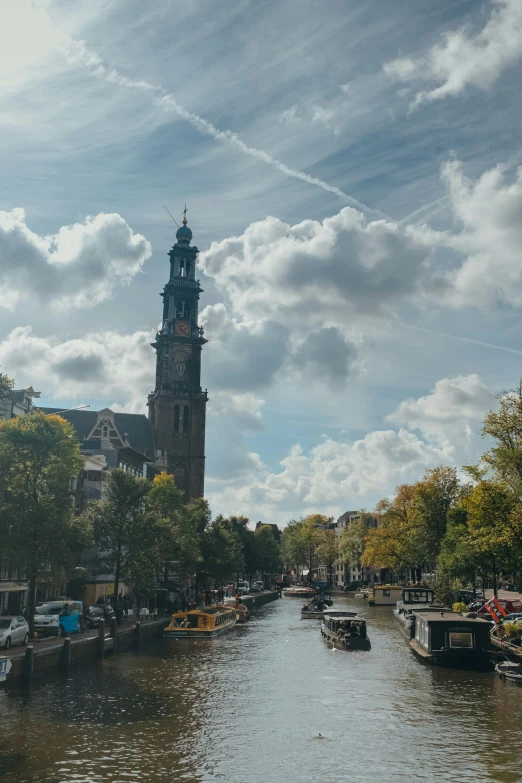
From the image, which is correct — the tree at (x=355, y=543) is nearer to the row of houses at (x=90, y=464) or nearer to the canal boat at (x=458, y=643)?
the row of houses at (x=90, y=464)

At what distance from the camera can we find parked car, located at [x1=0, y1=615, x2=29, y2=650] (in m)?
43.8

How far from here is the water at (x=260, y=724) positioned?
26.8 m

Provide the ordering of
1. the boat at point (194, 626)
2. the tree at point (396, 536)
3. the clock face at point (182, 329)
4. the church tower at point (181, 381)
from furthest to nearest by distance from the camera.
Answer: the clock face at point (182, 329)
the church tower at point (181, 381)
the tree at point (396, 536)
the boat at point (194, 626)

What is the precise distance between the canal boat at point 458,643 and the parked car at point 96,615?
25637 millimetres

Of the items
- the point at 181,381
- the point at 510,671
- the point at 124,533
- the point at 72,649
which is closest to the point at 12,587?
the point at 124,533

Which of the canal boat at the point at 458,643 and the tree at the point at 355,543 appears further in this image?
the tree at the point at 355,543

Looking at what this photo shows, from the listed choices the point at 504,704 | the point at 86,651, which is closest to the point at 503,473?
the point at 504,704

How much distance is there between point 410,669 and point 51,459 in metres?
27.1

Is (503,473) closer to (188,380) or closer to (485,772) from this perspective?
Answer: (485,772)

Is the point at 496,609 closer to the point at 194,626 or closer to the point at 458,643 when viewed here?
the point at 458,643

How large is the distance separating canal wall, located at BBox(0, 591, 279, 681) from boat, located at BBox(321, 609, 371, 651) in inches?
596

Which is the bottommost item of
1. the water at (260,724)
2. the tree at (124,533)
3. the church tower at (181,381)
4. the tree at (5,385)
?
the water at (260,724)

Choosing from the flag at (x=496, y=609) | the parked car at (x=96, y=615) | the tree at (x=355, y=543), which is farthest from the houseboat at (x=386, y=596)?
the parked car at (x=96, y=615)

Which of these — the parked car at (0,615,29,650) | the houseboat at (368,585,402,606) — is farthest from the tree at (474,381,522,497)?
the houseboat at (368,585,402,606)
